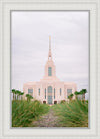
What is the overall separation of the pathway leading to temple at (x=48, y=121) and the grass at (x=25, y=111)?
76 millimetres

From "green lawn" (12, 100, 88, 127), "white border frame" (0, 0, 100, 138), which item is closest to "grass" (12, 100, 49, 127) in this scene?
"green lawn" (12, 100, 88, 127)

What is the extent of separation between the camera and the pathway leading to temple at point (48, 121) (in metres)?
2.23

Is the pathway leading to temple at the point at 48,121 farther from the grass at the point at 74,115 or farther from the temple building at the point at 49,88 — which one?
the temple building at the point at 49,88

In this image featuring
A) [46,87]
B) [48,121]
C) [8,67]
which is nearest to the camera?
[8,67]

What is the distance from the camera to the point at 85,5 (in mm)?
2211

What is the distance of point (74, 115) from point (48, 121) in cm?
38

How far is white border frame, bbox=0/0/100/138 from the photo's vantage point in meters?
2.08

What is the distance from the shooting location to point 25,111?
2.34 metres

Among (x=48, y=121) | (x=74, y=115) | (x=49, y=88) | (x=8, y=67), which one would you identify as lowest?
(x=48, y=121)

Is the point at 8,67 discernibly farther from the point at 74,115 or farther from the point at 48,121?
the point at 74,115

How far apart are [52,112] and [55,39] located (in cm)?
111

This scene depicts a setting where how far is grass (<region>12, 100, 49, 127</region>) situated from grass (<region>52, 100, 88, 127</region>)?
322mm

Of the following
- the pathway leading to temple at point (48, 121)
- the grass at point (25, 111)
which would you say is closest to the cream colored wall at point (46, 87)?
the grass at point (25, 111)

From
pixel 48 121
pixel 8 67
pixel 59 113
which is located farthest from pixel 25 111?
pixel 8 67
